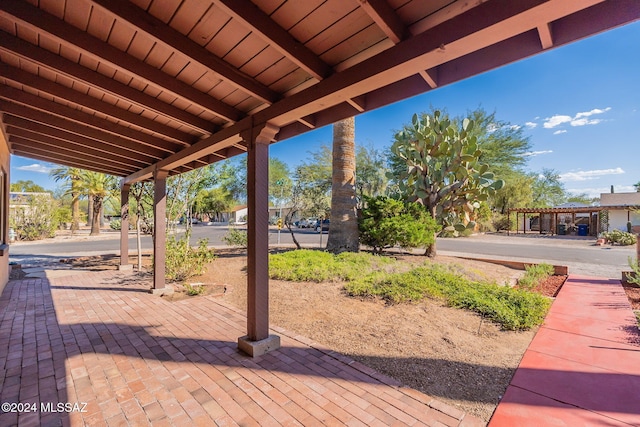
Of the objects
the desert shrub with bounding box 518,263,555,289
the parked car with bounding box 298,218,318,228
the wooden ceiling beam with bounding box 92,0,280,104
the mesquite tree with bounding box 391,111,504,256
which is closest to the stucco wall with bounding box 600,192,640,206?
the mesquite tree with bounding box 391,111,504,256

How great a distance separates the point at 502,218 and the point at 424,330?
1108 inches

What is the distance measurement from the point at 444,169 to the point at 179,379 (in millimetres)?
9092

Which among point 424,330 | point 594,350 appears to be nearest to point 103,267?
point 424,330

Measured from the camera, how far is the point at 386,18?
5.72 ft

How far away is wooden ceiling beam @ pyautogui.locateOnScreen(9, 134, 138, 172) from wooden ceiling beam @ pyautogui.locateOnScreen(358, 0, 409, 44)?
5.58 meters

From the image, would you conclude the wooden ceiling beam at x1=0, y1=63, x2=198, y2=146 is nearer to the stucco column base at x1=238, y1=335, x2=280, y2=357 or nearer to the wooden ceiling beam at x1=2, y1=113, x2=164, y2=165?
the wooden ceiling beam at x1=2, y1=113, x2=164, y2=165

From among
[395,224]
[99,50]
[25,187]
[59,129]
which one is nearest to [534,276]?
[395,224]

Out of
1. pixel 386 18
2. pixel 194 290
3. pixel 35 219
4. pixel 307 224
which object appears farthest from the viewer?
pixel 307 224

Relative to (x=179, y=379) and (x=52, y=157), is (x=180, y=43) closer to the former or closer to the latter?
(x=179, y=379)

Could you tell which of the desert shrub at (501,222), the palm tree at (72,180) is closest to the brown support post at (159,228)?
the palm tree at (72,180)

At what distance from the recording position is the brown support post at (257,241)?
313 centimetres

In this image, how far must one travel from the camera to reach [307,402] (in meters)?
2.36

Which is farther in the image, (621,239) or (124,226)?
(621,239)

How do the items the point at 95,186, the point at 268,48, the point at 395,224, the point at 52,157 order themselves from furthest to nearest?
1. the point at 95,186
2. the point at 395,224
3. the point at 52,157
4. the point at 268,48
